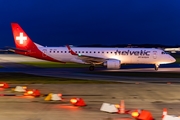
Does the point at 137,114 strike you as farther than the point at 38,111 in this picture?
No

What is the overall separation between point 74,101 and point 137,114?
12.7ft

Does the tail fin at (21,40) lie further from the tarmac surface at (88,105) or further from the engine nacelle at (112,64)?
the tarmac surface at (88,105)

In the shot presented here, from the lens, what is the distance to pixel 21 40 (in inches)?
1629

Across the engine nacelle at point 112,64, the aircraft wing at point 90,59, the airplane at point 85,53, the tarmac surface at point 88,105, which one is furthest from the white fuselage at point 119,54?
the tarmac surface at point 88,105

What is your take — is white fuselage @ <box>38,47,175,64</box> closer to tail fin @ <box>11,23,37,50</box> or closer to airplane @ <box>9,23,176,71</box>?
airplane @ <box>9,23,176,71</box>

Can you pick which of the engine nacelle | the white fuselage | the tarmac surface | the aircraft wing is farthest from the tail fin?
the tarmac surface

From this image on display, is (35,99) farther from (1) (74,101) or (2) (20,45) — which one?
(2) (20,45)

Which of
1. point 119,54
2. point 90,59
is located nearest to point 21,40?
point 90,59

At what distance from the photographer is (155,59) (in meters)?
41.3

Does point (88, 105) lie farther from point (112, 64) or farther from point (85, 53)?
point (85, 53)

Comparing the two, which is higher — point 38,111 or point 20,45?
point 20,45

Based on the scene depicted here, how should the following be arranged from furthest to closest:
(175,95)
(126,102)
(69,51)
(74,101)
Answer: (69,51) → (175,95) → (126,102) → (74,101)

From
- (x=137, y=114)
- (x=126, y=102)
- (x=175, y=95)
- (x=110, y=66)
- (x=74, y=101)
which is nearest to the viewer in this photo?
(x=137, y=114)

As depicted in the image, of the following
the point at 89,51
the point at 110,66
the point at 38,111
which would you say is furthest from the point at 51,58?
the point at 38,111
